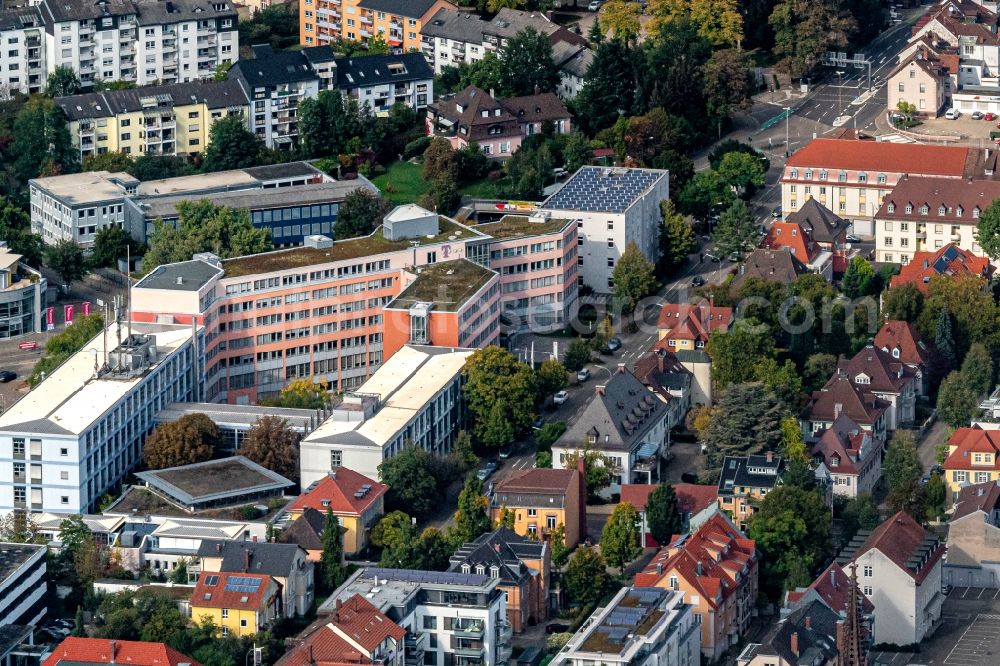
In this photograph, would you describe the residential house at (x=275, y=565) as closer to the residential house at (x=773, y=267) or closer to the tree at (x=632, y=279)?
the tree at (x=632, y=279)

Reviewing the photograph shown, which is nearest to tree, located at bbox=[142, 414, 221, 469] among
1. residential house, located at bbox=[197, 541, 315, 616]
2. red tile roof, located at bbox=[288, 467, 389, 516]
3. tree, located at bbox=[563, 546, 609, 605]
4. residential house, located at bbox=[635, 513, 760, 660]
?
red tile roof, located at bbox=[288, 467, 389, 516]

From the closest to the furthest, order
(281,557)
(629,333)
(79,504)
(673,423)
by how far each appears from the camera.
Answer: (281,557) < (79,504) < (673,423) < (629,333)

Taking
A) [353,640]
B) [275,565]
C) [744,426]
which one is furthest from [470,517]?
[744,426]

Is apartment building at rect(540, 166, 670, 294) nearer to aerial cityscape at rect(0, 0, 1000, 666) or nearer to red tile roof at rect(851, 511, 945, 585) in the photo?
aerial cityscape at rect(0, 0, 1000, 666)

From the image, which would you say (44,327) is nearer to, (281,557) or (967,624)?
→ (281,557)

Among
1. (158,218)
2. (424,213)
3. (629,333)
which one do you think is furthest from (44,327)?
(629,333)

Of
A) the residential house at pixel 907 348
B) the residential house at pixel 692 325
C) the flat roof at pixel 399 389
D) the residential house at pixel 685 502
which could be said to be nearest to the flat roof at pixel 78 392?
the flat roof at pixel 399 389
